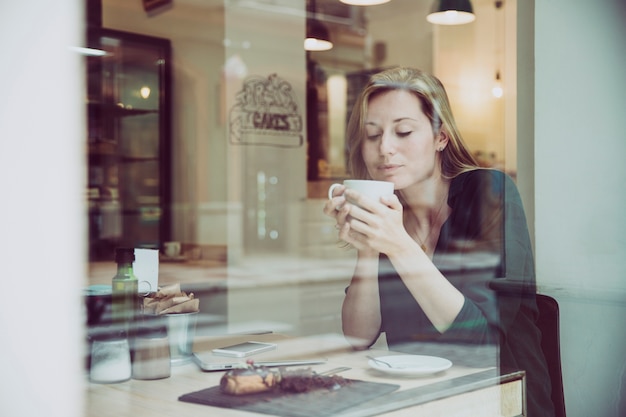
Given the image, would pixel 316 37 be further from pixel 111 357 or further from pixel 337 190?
pixel 111 357

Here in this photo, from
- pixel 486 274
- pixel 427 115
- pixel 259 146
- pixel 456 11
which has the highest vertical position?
pixel 456 11

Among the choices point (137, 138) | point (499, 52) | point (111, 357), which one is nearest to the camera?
point (111, 357)

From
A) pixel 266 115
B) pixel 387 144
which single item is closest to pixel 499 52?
pixel 387 144

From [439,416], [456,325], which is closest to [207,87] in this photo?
[456,325]

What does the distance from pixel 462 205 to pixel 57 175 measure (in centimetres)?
146

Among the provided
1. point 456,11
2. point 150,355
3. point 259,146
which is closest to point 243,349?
point 150,355

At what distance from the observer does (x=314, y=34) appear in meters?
6.29

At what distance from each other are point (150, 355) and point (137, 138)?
4.49 meters

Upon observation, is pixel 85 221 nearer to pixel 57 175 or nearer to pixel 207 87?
pixel 57 175

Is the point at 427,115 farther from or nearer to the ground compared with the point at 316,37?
nearer to the ground

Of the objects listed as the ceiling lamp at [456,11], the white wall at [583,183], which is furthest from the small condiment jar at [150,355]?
the ceiling lamp at [456,11]

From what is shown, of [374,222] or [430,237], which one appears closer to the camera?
[374,222]

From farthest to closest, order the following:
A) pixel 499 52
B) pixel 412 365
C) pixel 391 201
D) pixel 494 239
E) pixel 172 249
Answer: pixel 172 249 → pixel 499 52 → pixel 494 239 → pixel 391 201 → pixel 412 365

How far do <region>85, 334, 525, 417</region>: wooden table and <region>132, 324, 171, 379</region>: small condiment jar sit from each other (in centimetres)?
2
